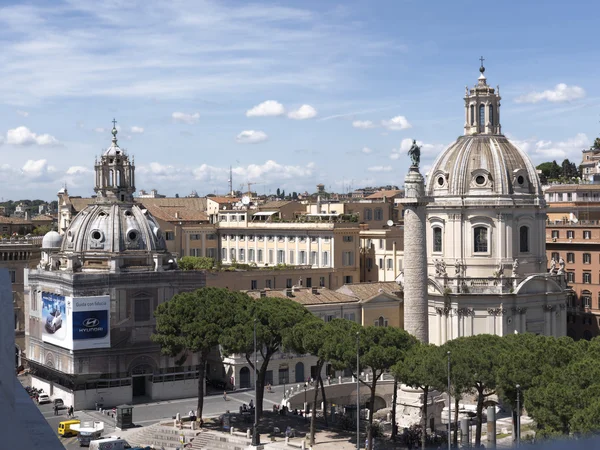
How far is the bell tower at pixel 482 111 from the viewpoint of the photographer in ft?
253

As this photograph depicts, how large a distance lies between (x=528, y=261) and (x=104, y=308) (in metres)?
31.5

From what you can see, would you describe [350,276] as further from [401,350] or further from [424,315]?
[401,350]

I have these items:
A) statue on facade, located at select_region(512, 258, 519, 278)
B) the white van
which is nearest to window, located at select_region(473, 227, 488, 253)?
statue on facade, located at select_region(512, 258, 519, 278)

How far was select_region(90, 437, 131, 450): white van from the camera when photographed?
168 feet

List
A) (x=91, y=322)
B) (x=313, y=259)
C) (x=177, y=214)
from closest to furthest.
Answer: (x=91, y=322)
(x=313, y=259)
(x=177, y=214)

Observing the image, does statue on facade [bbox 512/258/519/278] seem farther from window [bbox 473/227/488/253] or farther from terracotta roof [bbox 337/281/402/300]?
terracotta roof [bbox 337/281/402/300]

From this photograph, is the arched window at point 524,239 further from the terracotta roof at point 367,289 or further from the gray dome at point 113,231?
the gray dome at point 113,231

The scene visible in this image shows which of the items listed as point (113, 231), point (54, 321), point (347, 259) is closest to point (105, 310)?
point (54, 321)

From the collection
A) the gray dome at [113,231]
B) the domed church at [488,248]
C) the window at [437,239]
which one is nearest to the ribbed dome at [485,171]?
the domed church at [488,248]

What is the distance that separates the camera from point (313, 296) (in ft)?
252

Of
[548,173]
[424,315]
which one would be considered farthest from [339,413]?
[548,173]

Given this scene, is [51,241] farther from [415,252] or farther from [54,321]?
[415,252]

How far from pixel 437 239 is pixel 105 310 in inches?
1016

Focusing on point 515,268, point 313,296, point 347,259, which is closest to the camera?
point 515,268
